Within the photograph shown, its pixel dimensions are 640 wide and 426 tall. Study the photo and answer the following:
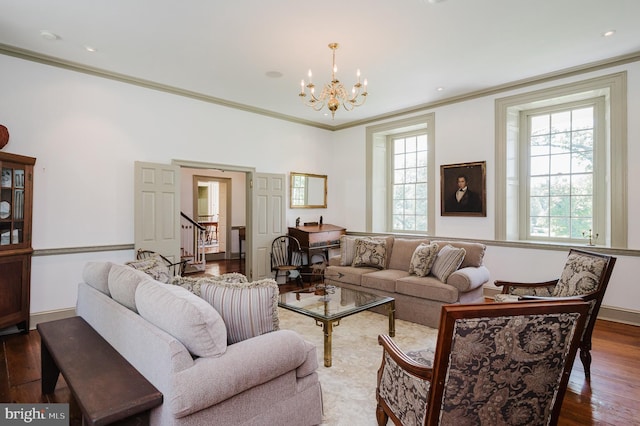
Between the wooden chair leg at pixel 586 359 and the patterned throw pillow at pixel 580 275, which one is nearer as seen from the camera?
the patterned throw pillow at pixel 580 275

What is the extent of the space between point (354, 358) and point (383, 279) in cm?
143

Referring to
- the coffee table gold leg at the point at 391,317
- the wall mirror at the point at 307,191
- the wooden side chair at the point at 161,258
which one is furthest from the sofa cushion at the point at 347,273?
the wooden side chair at the point at 161,258

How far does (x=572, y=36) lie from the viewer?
351 centimetres

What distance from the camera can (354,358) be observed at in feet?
10.1

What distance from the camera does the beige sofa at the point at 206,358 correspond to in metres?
1.49

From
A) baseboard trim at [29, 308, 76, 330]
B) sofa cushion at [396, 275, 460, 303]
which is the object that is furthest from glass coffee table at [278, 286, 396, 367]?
baseboard trim at [29, 308, 76, 330]

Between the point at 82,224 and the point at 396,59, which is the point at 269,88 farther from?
the point at 82,224

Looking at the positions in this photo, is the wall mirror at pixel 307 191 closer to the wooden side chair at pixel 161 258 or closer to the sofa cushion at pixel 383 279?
the wooden side chair at pixel 161 258

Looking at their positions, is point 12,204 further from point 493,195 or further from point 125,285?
point 493,195

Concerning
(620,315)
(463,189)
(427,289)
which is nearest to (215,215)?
(463,189)

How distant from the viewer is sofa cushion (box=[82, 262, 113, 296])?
2.40m

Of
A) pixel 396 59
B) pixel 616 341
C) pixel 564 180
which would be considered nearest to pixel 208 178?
pixel 396 59

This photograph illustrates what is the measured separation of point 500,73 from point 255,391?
4.71 meters

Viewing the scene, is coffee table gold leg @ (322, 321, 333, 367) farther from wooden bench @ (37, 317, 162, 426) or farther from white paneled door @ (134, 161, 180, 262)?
white paneled door @ (134, 161, 180, 262)
